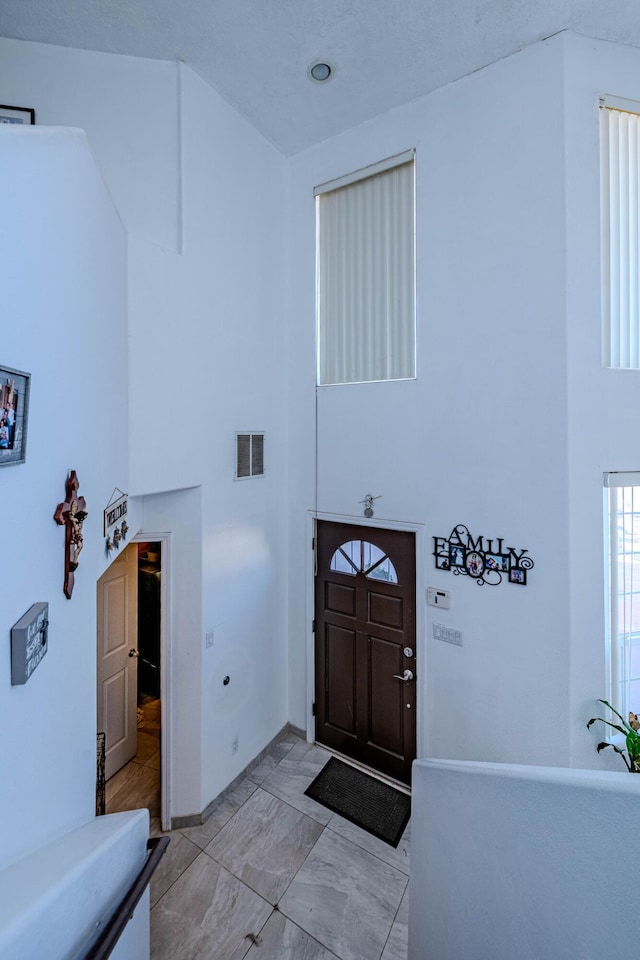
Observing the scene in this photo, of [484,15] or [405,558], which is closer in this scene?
[484,15]

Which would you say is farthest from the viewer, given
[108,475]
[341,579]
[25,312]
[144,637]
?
[144,637]

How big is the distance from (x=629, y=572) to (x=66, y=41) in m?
5.04

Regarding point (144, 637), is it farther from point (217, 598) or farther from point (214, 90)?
point (214, 90)

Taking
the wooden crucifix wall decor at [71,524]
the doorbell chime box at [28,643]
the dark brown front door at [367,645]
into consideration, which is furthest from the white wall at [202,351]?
the doorbell chime box at [28,643]

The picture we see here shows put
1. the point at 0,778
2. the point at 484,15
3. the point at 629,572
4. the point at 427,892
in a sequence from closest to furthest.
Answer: the point at 0,778 → the point at 427,892 → the point at 484,15 → the point at 629,572

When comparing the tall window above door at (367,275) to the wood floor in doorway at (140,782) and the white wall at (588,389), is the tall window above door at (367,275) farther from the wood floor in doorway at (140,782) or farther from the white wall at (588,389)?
the wood floor in doorway at (140,782)

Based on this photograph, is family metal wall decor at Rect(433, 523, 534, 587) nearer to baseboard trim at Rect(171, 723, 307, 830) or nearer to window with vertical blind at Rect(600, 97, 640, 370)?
window with vertical blind at Rect(600, 97, 640, 370)

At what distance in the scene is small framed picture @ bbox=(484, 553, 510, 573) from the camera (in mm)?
3135

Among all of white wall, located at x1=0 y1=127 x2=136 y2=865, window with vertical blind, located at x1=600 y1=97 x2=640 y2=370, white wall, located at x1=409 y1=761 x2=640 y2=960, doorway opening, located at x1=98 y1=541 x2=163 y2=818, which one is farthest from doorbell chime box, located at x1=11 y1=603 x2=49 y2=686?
window with vertical blind, located at x1=600 y1=97 x2=640 y2=370

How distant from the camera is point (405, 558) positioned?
3672 mm

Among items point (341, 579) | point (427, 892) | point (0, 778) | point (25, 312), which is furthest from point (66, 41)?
point (427, 892)

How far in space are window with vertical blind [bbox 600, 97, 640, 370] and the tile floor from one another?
3748mm

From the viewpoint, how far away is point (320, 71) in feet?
10.6

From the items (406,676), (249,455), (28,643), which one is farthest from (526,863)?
(249,455)
